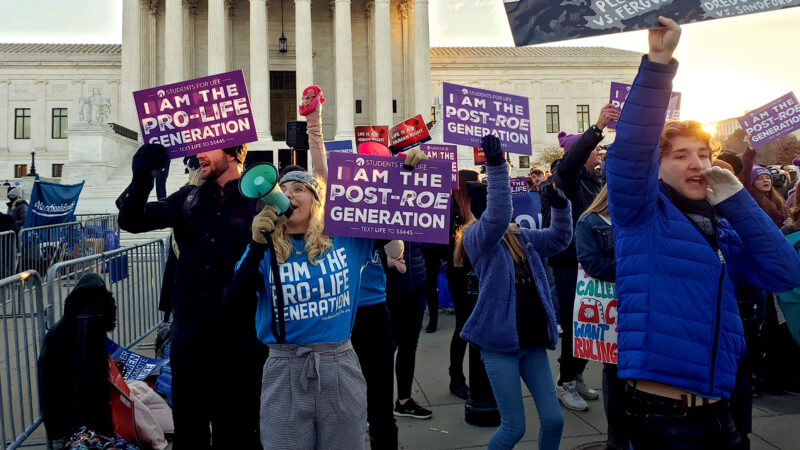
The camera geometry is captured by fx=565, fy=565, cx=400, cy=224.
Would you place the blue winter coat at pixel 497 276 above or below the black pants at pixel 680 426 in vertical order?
above

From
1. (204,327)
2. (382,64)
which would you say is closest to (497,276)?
(204,327)

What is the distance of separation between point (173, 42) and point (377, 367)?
108 feet

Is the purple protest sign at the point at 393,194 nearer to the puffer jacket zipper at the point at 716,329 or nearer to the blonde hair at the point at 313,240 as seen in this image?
the blonde hair at the point at 313,240

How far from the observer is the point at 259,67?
31641 millimetres

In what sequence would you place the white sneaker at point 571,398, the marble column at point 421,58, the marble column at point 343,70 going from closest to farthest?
1. the white sneaker at point 571,398
2. the marble column at point 343,70
3. the marble column at point 421,58

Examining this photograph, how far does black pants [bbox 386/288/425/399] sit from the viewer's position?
4570mm

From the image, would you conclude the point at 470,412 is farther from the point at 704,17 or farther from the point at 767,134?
the point at 767,134

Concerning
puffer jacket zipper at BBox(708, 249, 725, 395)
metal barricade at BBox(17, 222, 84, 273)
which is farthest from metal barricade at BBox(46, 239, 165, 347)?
puffer jacket zipper at BBox(708, 249, 725, 395)

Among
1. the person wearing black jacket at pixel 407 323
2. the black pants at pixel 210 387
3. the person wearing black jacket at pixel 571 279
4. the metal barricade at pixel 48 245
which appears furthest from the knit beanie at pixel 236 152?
the metal barricade at pixel 48 245

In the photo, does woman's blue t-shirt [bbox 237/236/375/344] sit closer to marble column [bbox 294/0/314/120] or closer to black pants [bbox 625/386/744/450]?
black pants [bbox 625/386/744/450]

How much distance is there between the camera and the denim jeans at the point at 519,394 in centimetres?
312

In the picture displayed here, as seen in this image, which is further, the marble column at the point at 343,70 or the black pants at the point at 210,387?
the marble column at the point at 343,70

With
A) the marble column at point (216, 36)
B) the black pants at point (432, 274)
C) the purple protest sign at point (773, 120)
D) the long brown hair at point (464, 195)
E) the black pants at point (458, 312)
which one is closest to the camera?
the long brown hair at point (464, 195)

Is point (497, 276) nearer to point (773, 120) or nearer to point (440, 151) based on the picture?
point (440, 151)
